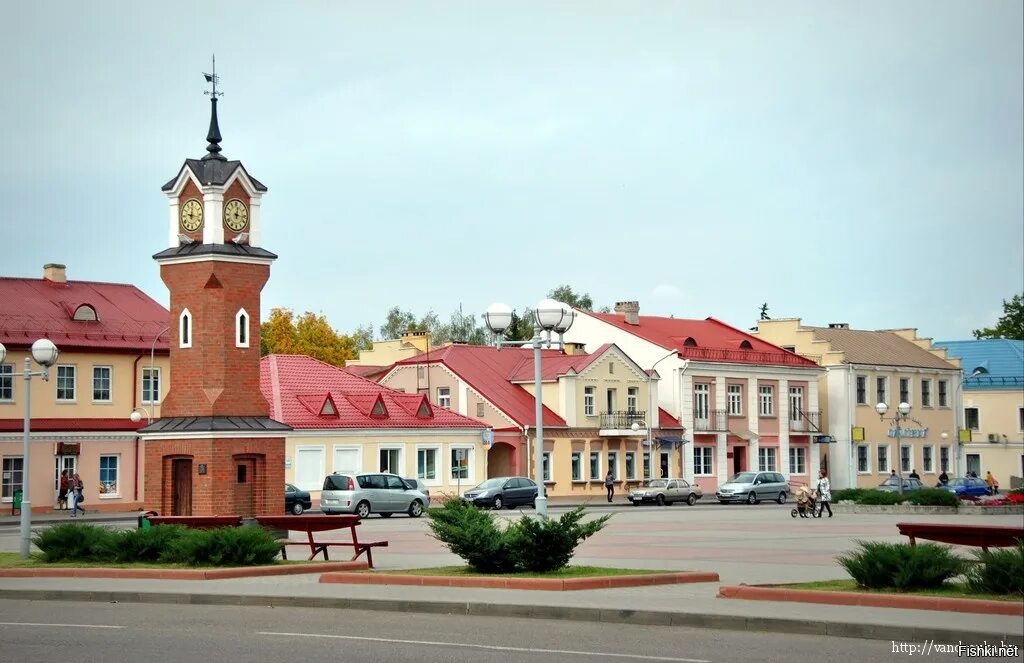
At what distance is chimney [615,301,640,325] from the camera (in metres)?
79.9

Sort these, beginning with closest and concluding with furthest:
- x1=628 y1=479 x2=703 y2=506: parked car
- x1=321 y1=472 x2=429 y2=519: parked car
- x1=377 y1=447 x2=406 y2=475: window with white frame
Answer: x1=321 y1=472 x2=429 y2=519: parked car → x1=377 y1=447 x2=406 y2=475: window with white frame → x1=628 y1=479 x2=703 y2=506: parked car

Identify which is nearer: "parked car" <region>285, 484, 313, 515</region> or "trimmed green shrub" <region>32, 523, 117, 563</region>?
"trimmed green shrub" <region>32, 523, 117, 563</region>

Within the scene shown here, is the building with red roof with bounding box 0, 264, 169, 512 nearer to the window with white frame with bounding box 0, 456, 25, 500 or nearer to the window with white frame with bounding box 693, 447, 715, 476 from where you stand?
the window with white frame with bounding box 0, 456, 25, 500

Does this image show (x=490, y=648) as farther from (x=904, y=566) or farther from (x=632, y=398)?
(x=632, y=398)

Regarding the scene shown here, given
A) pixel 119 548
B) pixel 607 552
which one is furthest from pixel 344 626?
pixel 607 552

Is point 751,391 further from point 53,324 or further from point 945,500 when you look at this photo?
point 53,324

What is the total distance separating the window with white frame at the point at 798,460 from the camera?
267 ft

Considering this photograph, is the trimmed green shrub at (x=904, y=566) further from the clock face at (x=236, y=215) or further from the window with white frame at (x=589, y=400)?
the window with white frame at (x=589, y=400)

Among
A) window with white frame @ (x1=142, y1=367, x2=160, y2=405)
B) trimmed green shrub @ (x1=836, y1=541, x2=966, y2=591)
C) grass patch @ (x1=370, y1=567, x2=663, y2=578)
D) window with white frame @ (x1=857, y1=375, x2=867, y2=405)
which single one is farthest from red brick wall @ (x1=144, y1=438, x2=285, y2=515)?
window with white frame @ (x1=857, y1=375, x2=867, y2=405)

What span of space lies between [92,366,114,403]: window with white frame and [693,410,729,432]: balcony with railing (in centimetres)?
3131

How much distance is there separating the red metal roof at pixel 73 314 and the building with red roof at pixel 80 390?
0.04 meters

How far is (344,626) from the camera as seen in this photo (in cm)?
1644

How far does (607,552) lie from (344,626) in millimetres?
12392

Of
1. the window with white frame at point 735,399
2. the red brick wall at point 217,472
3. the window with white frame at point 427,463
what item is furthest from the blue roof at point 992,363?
the red brick wall at point 217,472
